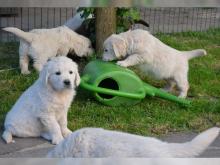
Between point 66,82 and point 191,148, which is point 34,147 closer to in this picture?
point 66,82

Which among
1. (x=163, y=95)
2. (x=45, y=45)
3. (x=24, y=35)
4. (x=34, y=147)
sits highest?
(x=24, y=35)

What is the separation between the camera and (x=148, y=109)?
421cm

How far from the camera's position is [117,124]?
3824mm

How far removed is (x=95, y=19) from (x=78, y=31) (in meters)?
0.46

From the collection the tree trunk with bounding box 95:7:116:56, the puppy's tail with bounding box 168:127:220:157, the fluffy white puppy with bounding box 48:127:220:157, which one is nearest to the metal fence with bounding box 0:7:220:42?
the tree trunk with bounding box 95:7:116:56

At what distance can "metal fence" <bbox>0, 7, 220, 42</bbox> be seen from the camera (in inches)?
297

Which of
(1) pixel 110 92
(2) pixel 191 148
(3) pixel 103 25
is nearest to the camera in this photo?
(2) pixel 191 148

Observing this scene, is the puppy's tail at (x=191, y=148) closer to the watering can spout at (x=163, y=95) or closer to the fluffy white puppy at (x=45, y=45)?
the watering can spout at (x=163, y=95)

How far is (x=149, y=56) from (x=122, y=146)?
267cm

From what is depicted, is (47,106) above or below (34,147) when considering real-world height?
above

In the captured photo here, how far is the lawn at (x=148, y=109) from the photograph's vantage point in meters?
3.84

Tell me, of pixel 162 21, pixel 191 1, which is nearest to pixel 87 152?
pixel 191 1

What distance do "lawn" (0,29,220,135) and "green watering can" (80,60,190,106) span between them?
0.24 feet

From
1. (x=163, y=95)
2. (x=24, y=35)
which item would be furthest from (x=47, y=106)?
(x=24, y=35)
